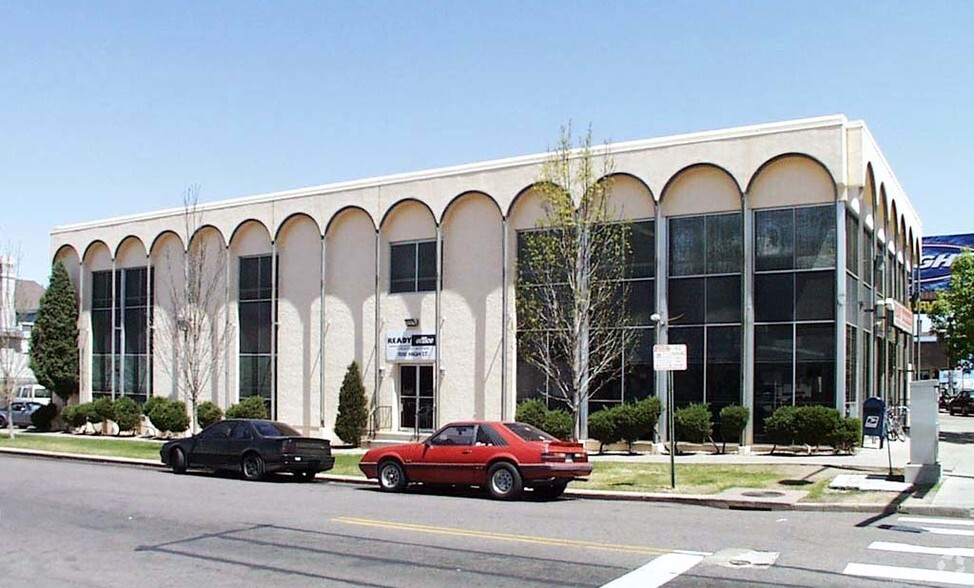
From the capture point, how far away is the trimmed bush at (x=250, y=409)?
110 ft

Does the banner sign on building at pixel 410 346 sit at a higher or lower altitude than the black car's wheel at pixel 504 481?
higher

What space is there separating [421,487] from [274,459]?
3.87m

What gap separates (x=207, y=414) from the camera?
34.9 m

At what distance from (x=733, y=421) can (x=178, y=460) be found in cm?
1379

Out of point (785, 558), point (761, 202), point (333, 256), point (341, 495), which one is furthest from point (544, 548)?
point (333, 256)

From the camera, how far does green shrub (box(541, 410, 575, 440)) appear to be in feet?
88.5

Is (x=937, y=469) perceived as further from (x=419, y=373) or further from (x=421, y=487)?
(x=419, y=373)

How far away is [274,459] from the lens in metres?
21.4

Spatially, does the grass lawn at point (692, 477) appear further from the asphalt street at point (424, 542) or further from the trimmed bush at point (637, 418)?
the trimmed bush at point (637, 418)

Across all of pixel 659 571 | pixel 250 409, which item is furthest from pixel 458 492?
pixel 250 409

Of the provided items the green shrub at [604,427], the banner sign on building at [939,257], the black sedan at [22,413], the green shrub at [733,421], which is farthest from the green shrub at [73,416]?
the banner sign on building at [939,257]

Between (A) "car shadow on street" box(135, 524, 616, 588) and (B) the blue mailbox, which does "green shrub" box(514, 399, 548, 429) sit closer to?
(B) the blue mailbox

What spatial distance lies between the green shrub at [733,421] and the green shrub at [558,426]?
164 inches

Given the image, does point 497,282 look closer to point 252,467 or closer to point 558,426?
point 558,426
